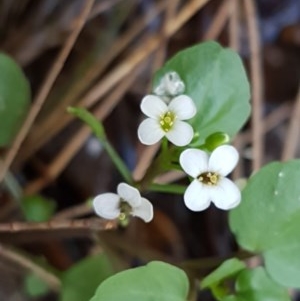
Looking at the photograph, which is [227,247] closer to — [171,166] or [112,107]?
[112,107]

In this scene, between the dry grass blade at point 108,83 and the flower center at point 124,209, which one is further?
the dry grass blade at point 108,83

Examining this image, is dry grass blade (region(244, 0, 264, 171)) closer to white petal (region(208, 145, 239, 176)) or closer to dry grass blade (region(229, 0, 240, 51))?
dry grass blade (region(229, 0, 240, 51))

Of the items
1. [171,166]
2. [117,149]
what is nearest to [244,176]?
[117,149]

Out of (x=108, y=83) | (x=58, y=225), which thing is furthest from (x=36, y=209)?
(x=108, y=83)

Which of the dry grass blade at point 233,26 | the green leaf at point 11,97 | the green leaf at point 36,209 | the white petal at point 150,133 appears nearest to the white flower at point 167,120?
the white petal at point 150,133

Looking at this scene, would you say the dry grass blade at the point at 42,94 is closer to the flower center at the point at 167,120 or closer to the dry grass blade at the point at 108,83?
the dry grass blade at the point at 108,83

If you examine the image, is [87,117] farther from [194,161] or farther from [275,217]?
[275,217]
